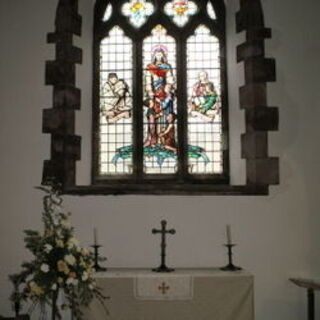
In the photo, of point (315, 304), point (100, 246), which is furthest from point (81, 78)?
point (315, 304)

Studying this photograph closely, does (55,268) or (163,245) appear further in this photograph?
(163,245)

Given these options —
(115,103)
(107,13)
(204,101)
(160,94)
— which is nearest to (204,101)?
(204,101)

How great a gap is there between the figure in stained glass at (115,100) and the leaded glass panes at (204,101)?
71 cm

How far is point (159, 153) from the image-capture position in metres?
5.31

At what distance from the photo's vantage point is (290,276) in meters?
4.67

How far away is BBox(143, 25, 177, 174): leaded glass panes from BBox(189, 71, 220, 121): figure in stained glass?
23 centimetres

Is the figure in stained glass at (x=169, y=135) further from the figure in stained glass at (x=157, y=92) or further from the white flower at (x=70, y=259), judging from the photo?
the white flower at (x=70, y=259)

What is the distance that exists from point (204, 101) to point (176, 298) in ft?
7.53

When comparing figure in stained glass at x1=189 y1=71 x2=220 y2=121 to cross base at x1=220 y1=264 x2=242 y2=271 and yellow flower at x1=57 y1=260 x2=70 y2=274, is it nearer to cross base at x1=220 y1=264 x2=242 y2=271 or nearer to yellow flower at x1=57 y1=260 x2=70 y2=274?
cross base at x1=220 y1=264 x2=242 y2=271

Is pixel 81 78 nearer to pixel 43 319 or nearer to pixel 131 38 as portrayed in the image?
pixel 131 38

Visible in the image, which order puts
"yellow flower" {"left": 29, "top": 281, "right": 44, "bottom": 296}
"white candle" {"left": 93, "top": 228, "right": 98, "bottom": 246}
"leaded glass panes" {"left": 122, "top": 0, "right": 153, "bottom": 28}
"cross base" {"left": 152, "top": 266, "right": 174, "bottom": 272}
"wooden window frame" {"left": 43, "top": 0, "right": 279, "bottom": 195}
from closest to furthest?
"yellow flower" {"left": 29, "top": 281, "right": 44, "bottom": 296}, "cross base" {"left": 152, "top": 266, "right": 174, "bottom": 272}, "white candle" {"left": 93, "top": 228, "right": 98, "bottom": 246}, "wooden window frame" {"left": 43, "top": 0, "right": 279, "bottom": 195}, "leaded glass panes" {"left": 122, "top": 0, "right": 153, "bottom": 28}

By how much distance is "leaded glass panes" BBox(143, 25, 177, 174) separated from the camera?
5.30 metres

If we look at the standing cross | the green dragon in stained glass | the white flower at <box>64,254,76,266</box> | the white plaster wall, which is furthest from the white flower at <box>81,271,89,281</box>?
the green dragon in stained glass

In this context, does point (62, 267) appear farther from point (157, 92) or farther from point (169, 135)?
point (157, 92)
